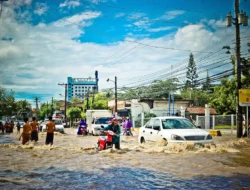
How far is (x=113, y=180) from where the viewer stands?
7.14m

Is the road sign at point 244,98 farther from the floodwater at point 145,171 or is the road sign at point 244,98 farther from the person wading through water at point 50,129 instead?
the person wading through water at point 50,129

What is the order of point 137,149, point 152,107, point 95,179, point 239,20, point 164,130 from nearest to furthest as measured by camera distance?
point 95,179
point 164,130
point 137,149
point 239,20
point 152,107

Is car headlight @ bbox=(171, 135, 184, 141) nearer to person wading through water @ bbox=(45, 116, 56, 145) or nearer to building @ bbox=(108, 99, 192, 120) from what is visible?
person wading through water @ bbox=(45, 116, 56, 145)

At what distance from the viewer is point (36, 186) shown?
655cm

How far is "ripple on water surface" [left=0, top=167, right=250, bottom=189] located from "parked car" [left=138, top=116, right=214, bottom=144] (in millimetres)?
3615

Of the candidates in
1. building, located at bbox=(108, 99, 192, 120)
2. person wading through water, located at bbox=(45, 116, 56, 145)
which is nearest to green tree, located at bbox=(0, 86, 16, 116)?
building, located at bbox=(108, 99, 192, 120)

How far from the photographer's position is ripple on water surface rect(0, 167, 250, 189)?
647 centimetres

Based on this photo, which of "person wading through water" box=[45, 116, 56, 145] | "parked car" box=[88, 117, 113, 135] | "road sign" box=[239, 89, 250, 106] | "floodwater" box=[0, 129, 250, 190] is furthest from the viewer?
"parked car" box=[88, 117, 113, 135]

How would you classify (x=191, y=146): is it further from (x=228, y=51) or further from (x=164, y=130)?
(x=228, y=51)

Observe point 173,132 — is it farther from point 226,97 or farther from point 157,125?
point 226,97

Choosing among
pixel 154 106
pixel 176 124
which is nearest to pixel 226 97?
pixel 154 106

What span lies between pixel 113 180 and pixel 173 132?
537cm

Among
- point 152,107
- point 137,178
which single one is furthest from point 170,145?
point 152,107

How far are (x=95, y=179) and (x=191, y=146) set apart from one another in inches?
212
